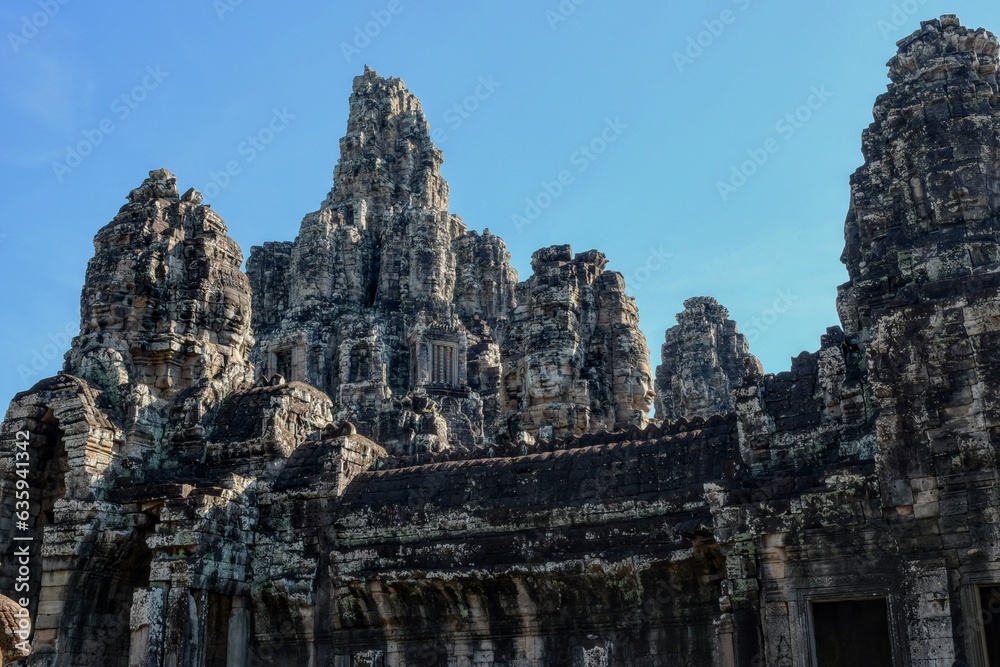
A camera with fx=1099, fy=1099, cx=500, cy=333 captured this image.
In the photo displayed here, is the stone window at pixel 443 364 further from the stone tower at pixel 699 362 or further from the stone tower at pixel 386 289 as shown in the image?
the stone tower at pixel 699 362

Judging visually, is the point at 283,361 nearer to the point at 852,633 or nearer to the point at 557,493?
the point at 557,493

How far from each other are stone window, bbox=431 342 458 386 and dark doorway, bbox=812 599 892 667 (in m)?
38.7

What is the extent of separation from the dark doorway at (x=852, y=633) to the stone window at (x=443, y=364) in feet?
127

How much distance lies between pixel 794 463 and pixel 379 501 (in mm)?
6569

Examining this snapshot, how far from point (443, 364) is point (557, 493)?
36.0 meters

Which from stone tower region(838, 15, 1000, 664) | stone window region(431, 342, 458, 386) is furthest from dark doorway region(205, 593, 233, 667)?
stone window region(431, 342, 458, 386)

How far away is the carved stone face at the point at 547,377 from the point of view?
2827cm

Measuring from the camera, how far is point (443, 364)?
51.9m

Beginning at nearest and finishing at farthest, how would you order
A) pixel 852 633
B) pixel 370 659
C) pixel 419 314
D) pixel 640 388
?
pixel 852 633 < pixel 370 659 < pixel 640 388 < pixel 419 314

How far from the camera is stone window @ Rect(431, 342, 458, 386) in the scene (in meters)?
51.4

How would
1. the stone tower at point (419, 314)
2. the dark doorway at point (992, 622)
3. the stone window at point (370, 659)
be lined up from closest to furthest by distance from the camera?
the dark doorway at point (992, 622) → the stone window at point (370, 659) → the stone tower at point (419, 314)
